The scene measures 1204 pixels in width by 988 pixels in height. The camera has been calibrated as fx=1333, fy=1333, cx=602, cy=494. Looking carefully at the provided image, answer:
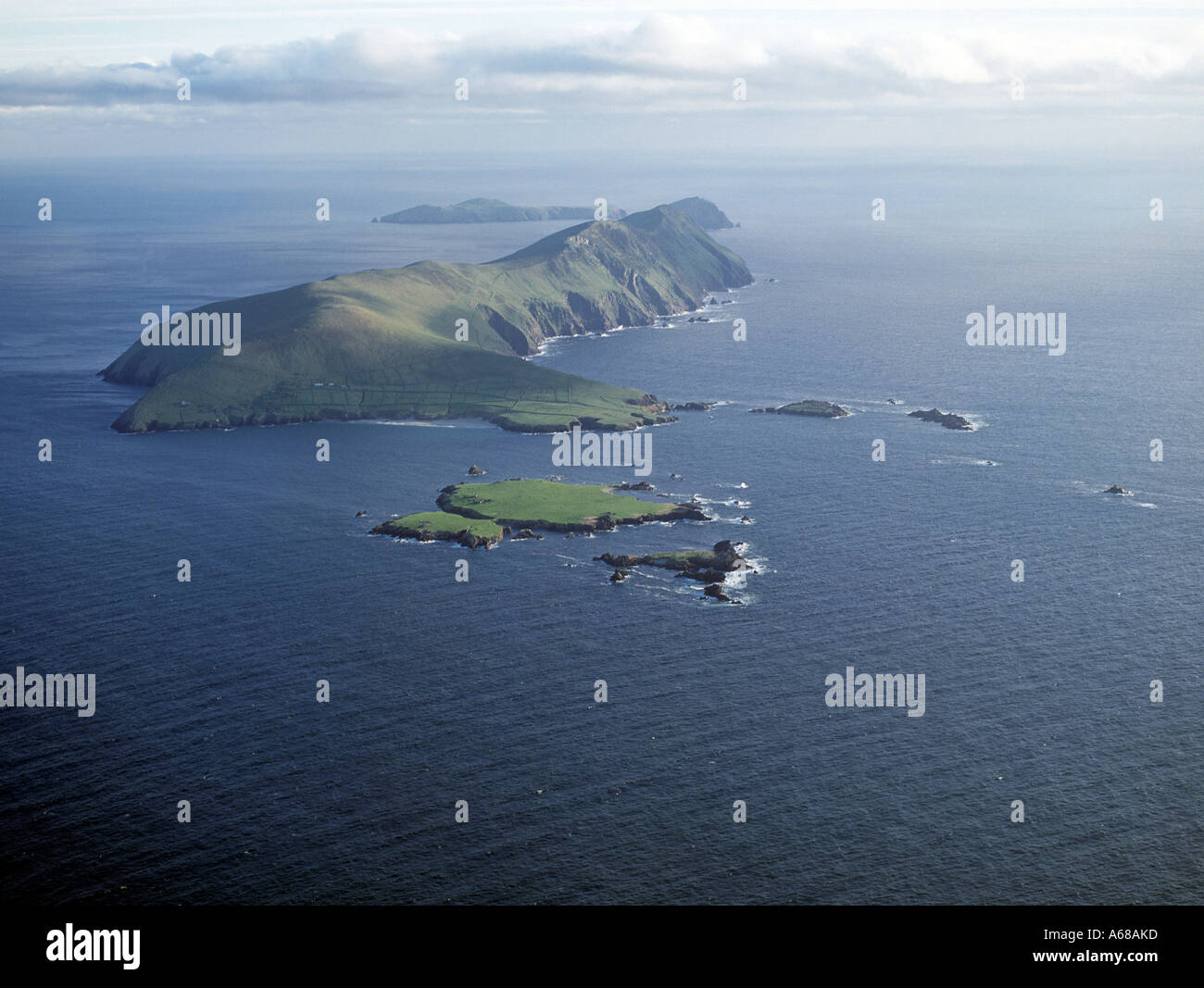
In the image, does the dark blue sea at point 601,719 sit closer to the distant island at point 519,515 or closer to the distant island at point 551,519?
the distant island at point 551,519

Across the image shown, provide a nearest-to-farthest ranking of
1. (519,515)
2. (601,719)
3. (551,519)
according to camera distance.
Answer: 1. (601,719)
2. (551,519)
3. (519,515)

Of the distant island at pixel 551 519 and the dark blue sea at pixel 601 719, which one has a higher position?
the distant island at pixel 551 519

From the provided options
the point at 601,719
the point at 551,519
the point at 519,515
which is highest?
the point at 519,515

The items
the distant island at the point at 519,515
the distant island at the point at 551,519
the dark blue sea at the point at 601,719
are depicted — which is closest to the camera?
the dark blue sea at the point at 601,719

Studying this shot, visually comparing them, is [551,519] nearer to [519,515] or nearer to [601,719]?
[519,515]

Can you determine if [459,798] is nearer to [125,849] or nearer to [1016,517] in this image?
[125,849]

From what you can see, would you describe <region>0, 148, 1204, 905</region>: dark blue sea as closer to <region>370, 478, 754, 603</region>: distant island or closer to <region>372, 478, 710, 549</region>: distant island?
<region>370, 478, 754, 603</region>: distant island

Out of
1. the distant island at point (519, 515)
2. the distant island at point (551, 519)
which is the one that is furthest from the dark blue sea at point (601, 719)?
the distant island at point (519, 515)

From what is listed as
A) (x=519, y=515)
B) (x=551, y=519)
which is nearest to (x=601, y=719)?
(x=551, y=519)
